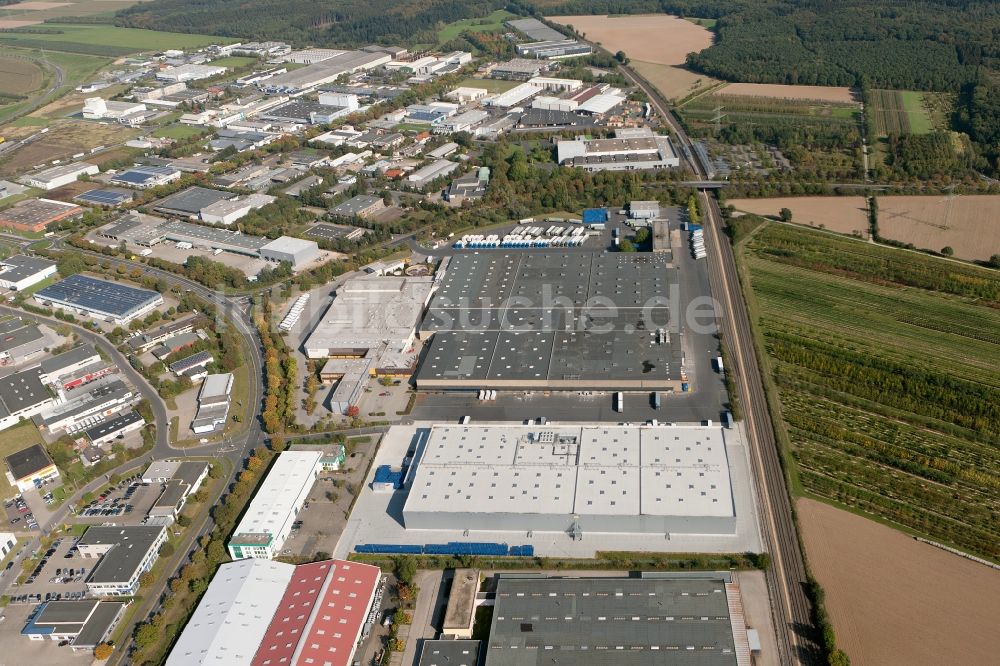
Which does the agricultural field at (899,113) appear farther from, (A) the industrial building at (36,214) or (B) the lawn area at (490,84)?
(A) the industrial building at (36,214)

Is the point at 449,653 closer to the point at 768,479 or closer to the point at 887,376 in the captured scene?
the point at 768,479

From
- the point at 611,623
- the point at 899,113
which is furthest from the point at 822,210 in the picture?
the point at 611,623

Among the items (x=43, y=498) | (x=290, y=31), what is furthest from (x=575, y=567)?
(x=290, y=31)

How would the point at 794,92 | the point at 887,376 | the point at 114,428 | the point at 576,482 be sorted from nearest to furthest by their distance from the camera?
1. the point at 576,482
2. the point at 887,376
3. the point at 114,428
4. the point at 794,92

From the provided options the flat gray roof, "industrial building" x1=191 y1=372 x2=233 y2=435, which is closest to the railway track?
the flat gray roof

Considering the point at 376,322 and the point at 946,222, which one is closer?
the point at 376,322

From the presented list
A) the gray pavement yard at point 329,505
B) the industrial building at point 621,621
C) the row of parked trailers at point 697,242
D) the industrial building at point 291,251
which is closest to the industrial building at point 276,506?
the gray pavement yard at point 329,505

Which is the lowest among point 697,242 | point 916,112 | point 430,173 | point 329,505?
point 329,505

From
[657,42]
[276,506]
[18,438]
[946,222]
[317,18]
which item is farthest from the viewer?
[317,18]

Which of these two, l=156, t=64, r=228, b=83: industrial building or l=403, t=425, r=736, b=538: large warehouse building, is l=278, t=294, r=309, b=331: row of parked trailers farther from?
l=156, t=64, r=228, b=83: industrial building
